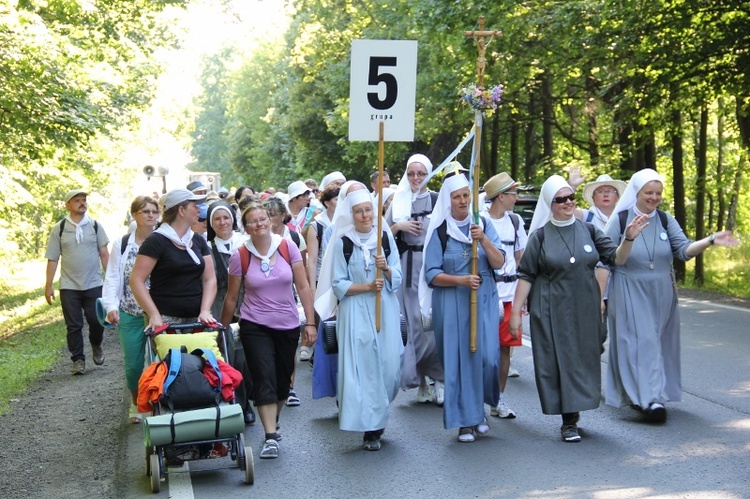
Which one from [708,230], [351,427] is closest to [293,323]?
[351,427]

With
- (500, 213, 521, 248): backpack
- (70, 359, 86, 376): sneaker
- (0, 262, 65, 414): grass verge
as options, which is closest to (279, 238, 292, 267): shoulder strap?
(500, 213, 521, 248): backpack

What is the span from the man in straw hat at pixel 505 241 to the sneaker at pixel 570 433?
1038 millimetres

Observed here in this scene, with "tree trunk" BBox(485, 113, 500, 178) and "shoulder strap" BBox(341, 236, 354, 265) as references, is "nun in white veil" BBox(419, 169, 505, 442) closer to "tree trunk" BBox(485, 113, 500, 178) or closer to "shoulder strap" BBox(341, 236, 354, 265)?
"shoulder strap" BBox(341, 236, 354, 265)

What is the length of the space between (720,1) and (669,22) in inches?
36.0

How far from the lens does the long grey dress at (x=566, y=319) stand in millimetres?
8617

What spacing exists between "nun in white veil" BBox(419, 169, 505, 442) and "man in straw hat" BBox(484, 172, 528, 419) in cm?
87

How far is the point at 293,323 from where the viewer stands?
8.68m

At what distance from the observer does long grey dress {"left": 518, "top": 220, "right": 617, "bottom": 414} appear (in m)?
8.62

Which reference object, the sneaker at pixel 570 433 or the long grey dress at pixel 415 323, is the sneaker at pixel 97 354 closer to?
the long grey dress at pixel 415 323

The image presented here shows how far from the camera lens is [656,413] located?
9086mm

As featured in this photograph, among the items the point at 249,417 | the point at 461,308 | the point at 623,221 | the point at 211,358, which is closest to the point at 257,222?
the point at 211,358

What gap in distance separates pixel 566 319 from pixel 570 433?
0.83 m

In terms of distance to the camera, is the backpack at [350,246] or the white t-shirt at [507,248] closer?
the backpack at [350,246]

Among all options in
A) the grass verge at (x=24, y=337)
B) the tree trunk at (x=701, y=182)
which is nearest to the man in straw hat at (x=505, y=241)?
the grass verge at (x=24, y=337)
